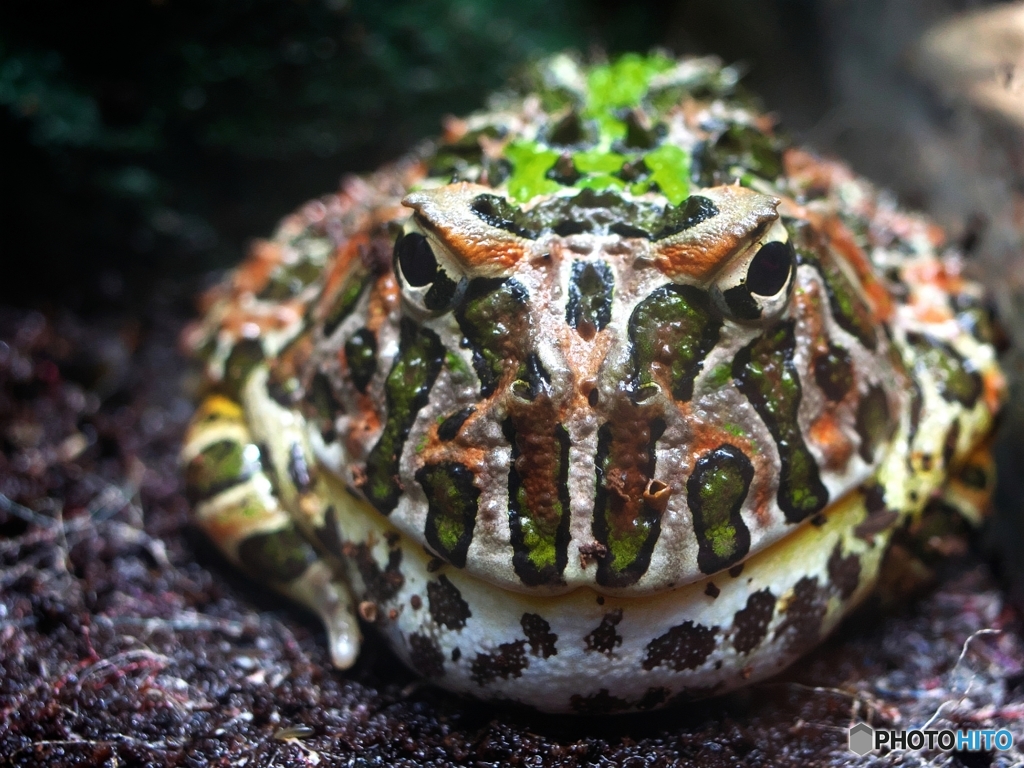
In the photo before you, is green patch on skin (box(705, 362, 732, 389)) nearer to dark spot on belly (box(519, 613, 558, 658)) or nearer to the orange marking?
the orange marking

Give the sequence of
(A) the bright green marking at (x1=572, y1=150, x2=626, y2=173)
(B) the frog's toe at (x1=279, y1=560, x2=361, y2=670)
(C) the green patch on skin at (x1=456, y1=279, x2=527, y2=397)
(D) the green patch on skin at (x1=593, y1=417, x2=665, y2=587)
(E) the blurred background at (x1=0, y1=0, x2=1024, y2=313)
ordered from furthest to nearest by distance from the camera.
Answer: (E) the blurred background at (x1=0, y1=0, x2=1024, y2=313) < (B) the frog's toe at (x1=279, y1=560, x2=361, y2=670) < (A) the bright green marking at (x1=572, y1=150, x2=626, y2=173) < (C) the green patch on skin at (x1=456, y1=279, x2=527, y2=397) < (D) the green patch on skin at (x1=593, y1=417, x2=665, y2=587)

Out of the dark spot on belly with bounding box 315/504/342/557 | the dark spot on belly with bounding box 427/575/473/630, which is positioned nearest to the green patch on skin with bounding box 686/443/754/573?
the dark spot on belly with bounding box 427/575/473/630

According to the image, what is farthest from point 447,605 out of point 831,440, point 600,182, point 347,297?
point 600,182

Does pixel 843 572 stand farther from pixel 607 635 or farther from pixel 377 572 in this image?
pixel 377 572

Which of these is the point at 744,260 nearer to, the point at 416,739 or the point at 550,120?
the point at 550,120

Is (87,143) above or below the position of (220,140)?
below

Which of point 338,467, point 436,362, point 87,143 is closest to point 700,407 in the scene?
point 436,362
